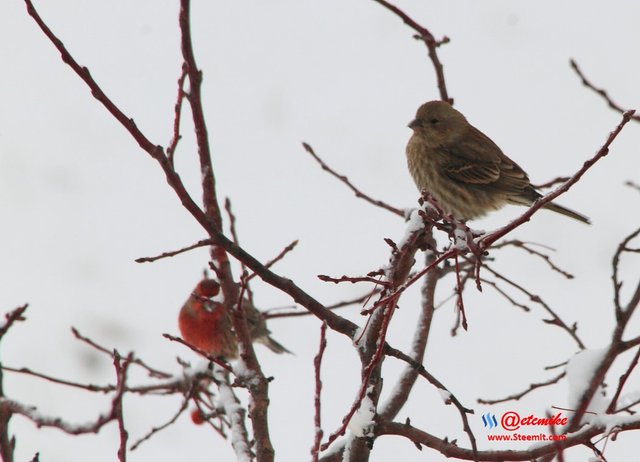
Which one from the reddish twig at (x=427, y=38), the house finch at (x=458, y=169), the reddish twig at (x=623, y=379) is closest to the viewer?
the reddish twig at (x=623, y=379)

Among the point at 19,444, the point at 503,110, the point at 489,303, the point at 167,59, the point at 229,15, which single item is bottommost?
the point at 19,444

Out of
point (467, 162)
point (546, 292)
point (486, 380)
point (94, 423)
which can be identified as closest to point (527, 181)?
point (467, 162)

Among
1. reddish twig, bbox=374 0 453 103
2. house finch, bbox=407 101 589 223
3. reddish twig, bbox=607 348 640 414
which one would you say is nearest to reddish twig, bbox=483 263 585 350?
reddish twig, bbox=607 348 640 414

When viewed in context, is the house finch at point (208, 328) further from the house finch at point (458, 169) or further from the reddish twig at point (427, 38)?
the reddish twig at point (427, 38)

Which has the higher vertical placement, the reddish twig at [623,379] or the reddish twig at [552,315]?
the reddish twig at [552,315]

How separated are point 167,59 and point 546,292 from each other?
6025 mm

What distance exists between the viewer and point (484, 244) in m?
1.99

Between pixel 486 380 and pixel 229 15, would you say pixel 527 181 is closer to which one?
pixel 486 380

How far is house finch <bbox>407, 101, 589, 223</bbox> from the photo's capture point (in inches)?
212

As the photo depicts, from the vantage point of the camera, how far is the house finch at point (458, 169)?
538 cm

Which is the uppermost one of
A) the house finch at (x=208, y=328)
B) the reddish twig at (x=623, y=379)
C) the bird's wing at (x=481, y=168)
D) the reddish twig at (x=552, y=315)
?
the bird's wing at (x=481, y=168)

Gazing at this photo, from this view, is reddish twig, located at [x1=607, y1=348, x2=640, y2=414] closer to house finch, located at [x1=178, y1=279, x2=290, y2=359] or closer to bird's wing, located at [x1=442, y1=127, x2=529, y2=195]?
bird's wing, located at [x1=442, y1=127, x2=529, y2=195]

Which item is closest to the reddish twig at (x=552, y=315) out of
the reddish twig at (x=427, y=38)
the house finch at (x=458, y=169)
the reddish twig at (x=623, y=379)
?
the reddish twig at (x=623, y=379)

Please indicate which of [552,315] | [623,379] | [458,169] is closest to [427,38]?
[552,315]
